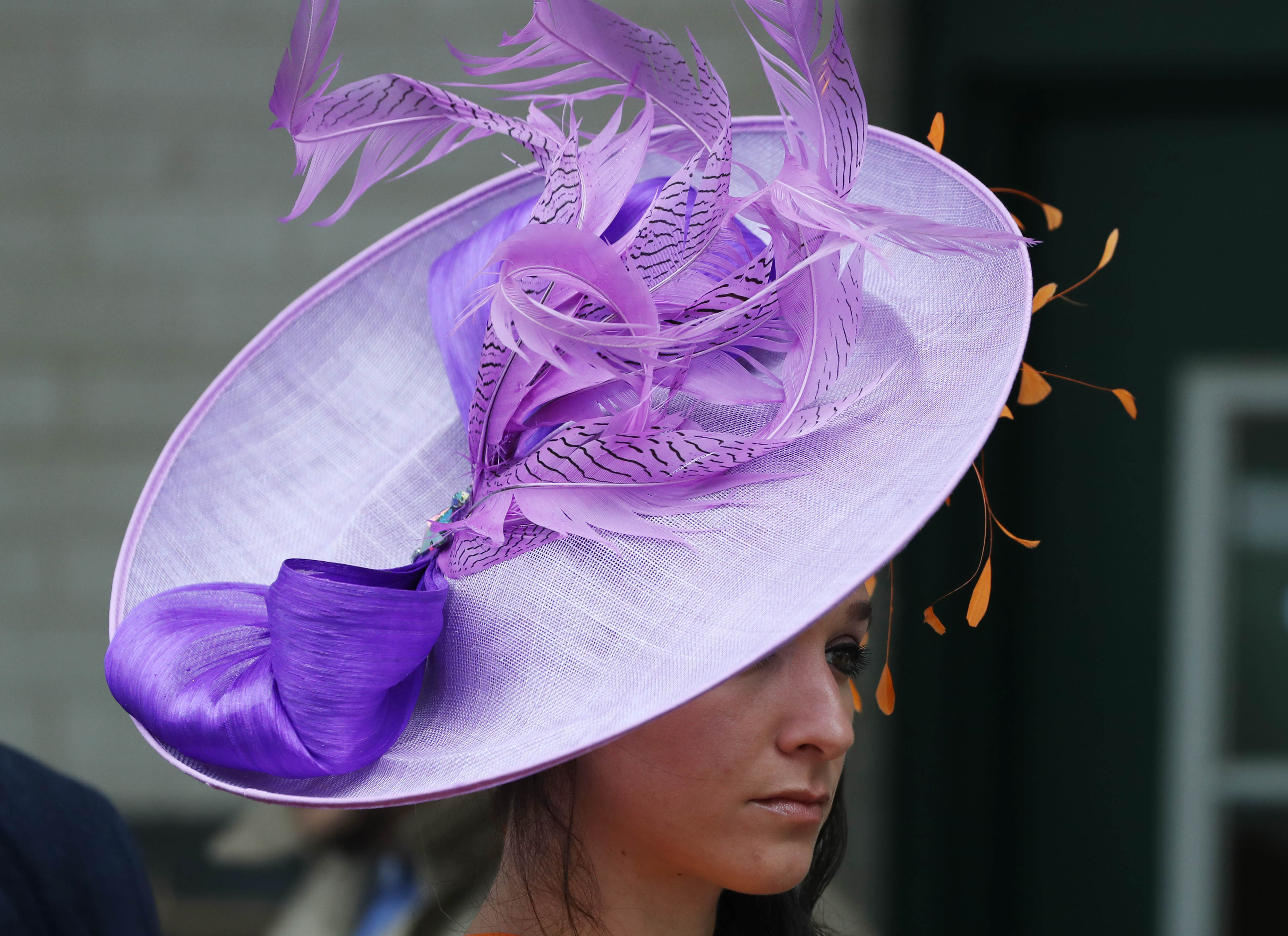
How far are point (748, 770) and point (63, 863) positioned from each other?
2.42 ft

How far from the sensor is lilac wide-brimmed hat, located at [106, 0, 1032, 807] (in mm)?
749

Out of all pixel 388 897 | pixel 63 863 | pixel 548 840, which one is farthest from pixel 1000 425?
pixel 63 863

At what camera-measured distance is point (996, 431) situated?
2373mm

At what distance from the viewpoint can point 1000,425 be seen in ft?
7.88

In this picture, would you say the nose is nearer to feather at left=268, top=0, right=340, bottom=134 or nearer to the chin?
the chin

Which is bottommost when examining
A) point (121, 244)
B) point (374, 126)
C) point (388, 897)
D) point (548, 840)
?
point (388, 897)

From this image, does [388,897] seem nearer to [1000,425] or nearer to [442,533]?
[442,533]

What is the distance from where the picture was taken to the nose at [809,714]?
0.83m

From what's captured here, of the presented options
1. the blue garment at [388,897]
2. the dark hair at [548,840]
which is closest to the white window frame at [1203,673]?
the blue garment at [388,897]

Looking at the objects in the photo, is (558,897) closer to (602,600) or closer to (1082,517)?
(602,600)

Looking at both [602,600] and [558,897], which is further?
[558,897]

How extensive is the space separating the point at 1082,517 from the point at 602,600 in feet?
6.17

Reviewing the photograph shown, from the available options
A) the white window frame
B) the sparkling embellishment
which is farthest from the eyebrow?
the white window frame

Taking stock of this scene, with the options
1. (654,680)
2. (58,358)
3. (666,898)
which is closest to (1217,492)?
(666,898)
